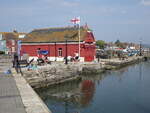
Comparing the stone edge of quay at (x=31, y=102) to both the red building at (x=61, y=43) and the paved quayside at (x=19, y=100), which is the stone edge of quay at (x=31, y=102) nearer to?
the paved quayside at (x=19, y=100)

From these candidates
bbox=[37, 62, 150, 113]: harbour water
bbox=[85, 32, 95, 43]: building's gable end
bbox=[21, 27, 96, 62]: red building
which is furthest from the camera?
bbox=[85, 32, 95, 43]: building's gable end

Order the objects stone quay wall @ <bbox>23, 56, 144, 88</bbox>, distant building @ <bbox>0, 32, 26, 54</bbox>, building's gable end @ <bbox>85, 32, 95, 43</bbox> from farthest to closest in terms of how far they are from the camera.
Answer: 1. distant building @ <bbox>0, 32, 26, 54</bbox>
2. building's gable end @ <bbox>85, 32, 95, 43</bbox>
3. stone quay wall @ <bbox>23, 56, 144, 88</bbox>

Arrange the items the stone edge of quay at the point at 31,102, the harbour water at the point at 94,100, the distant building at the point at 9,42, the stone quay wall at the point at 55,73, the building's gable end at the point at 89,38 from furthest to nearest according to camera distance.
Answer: the distant building at the point at 9,42, the building's gable end at the point at 89,38, the stone quay wall at the point at 55,73, the harbour water at the point at 94,100, the stone edge of quay at the point at 31,102

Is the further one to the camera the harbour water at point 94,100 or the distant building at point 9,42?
the distant building at point 9,42

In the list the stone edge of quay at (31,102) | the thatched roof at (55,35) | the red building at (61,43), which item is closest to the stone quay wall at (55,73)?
the red building at (61,43)

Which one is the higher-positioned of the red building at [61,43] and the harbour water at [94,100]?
the red building at [61,43]

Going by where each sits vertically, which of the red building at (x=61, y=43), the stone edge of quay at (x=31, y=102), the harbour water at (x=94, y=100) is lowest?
the harbour water at (x=94, y=100)

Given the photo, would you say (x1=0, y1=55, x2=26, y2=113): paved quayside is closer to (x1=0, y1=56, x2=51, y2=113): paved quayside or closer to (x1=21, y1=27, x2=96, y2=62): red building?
(x1=0, y1=56, x2=51, y2=113): paved quayside

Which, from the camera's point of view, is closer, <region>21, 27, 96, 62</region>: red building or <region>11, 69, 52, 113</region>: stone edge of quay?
<region>11, 69, 52, 113</region>: stone edge of quay

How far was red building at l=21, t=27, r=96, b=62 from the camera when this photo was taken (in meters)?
33.1

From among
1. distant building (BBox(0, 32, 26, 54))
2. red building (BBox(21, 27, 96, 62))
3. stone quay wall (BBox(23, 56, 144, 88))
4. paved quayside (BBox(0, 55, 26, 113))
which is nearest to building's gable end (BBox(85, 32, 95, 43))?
red building (BBox(21, 27, 96, 62))

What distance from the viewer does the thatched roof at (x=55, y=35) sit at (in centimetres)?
3381

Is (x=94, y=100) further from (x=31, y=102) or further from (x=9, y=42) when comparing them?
(x=9, y=42)

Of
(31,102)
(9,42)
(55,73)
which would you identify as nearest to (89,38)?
(55,73)
